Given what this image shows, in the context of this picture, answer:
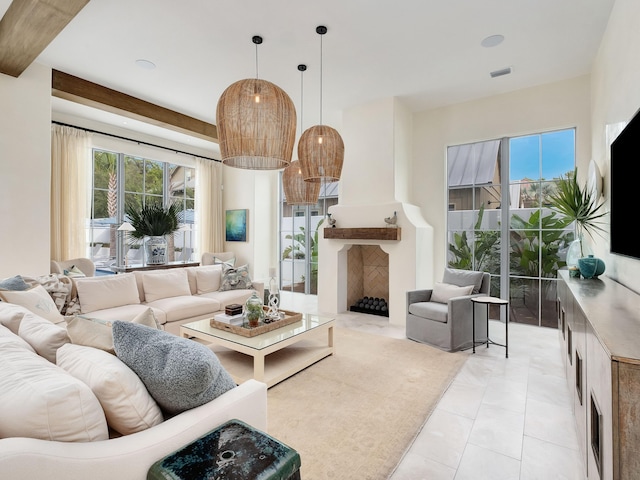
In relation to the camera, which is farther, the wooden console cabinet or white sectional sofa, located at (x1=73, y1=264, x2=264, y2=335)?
white sectional sofa, located at (x1=73, y1=264, x2=264, y2=335)

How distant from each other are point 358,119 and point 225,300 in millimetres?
3344

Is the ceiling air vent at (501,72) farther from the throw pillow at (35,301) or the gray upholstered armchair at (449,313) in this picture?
the throw pillow at (35,301)

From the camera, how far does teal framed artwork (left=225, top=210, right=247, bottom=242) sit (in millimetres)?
7422

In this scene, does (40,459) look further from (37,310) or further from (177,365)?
(37,310)

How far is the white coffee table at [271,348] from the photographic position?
2715mm

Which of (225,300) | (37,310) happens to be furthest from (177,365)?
(225,300)

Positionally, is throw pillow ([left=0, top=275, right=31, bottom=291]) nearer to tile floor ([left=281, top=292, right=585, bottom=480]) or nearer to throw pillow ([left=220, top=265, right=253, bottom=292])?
throw pillow ([left=220, top=265, right=253, bottom=292])

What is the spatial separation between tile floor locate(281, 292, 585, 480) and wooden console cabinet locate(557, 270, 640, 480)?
0.20 metres

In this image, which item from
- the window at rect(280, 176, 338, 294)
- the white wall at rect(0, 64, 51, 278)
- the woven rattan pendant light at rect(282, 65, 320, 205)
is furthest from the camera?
the window at rect(280, 176, 338, 294)

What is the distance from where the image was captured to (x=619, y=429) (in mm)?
1089

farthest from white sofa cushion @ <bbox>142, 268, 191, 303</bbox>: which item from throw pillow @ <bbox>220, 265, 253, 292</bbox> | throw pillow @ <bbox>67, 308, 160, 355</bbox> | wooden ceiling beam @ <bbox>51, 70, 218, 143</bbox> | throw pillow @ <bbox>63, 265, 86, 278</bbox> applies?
throw pillow @ <bbox>67, 308, 160, 355</bbox>

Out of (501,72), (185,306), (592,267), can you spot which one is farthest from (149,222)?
(592,267)

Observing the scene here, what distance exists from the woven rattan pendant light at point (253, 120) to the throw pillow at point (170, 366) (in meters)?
1.42

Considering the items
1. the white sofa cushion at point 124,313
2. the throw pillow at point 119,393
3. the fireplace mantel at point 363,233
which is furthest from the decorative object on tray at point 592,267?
the white sofa cushion at point 124,313
